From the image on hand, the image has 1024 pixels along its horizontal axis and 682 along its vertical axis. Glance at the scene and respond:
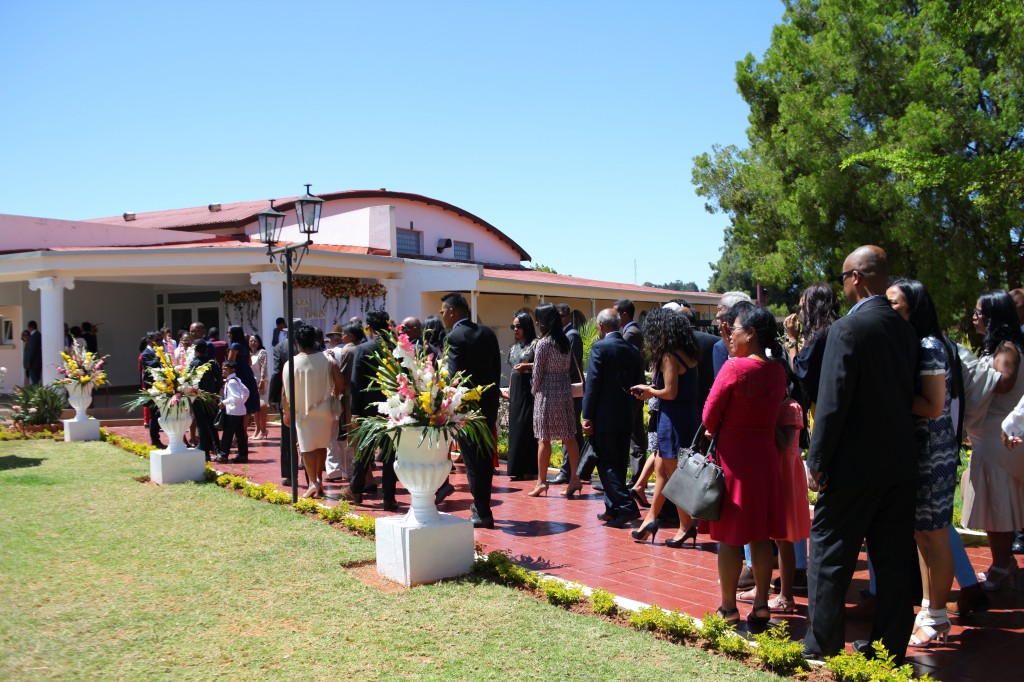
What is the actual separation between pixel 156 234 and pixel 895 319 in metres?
21.7

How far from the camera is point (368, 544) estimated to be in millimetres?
6625

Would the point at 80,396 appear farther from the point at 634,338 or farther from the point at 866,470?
the point at 866,470

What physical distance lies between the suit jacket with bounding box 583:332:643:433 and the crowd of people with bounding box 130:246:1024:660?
0.01 m

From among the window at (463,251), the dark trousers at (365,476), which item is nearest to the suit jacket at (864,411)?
the dark trousers at (365,476)

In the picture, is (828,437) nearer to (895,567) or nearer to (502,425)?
(895,567)

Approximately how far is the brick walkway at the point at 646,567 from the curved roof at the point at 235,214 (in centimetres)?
1719

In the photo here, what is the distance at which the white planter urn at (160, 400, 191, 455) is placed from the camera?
9641mm

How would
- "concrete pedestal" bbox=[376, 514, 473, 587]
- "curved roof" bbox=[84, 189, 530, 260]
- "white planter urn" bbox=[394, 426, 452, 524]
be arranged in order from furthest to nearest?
"curved roof" bbox=[84, 189, 530, 260] < "white planter urn" bbox=[394, 426, 452, 524] < "concrete pedestal" bbox=[376, 514, 473, 587]

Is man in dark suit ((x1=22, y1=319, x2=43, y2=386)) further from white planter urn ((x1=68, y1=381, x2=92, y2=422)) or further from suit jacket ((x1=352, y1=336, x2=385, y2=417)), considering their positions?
suit jacket ((x1=352, y1=336, x2=385, y2=417))

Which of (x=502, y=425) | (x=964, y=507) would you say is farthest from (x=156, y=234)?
(x=964, y=507)

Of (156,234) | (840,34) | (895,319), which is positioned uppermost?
(840,34)

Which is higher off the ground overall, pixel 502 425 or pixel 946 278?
pixel 946 278

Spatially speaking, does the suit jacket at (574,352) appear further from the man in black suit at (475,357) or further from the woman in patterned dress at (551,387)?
the man in black suit at (475,357)

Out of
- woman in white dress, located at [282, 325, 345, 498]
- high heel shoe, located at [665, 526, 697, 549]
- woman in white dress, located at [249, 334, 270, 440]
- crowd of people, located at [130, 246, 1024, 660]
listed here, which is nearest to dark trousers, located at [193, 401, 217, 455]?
woman in white dress, located at [249, 334, 270, 440]
